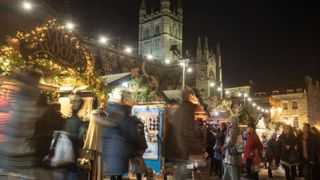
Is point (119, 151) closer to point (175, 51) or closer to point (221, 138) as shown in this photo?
point (221, 138)

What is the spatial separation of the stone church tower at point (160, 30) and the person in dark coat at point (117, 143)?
8499 cm

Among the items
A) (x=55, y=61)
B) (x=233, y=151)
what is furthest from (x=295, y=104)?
(x=55, y=61)

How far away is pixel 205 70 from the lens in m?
81.6

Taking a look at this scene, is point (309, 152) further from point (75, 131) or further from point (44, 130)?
point (44, 130)

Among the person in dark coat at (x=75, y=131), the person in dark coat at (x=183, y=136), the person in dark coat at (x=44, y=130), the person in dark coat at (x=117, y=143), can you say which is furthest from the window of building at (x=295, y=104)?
the person in dark coat at (x=44, y=130)

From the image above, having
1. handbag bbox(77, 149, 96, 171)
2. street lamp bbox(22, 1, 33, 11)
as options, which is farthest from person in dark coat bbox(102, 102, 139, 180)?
street lamp bbox(22, 1, 33, 11)

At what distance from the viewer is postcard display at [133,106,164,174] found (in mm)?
11688

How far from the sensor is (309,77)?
213 feet

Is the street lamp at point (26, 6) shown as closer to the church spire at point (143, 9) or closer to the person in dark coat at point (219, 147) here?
the person in dark coat at point (219, 147)

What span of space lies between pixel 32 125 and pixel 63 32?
5082mm

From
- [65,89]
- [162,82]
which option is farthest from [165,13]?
[65,89]

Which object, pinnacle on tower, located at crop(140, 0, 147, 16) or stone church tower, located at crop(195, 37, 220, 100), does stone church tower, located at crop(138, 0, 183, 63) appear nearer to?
pinnacle on tower, located at crop(140, 0, 147, 16)

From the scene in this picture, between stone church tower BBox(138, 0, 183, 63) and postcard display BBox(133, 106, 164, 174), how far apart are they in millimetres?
78520

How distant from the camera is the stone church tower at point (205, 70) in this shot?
79125 millimetres
